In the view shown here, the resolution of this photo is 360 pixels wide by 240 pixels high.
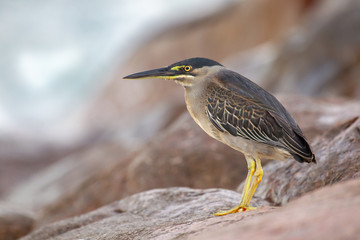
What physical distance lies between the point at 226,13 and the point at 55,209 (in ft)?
76.2

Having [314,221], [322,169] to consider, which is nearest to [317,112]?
[322,169]

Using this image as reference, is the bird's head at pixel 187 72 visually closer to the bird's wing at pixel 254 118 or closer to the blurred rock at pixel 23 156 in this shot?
the bird's wing at pixel 254 118

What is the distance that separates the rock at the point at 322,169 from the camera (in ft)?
17.7

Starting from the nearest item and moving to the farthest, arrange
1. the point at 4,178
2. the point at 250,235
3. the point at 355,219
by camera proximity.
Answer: the point at 355,219
the point at 250,235
the point at 4,178

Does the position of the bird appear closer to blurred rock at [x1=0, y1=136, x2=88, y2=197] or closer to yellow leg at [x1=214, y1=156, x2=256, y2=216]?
yellow leg at [x1=214, y1=156, x2=256, y2=216]

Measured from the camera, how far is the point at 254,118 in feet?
17.0

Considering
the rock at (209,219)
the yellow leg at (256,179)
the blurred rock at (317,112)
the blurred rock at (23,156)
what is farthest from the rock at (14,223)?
the blurred rock at (23,156)

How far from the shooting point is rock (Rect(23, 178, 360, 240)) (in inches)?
114

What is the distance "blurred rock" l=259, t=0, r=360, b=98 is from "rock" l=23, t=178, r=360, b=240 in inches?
359

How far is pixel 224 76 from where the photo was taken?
542cm

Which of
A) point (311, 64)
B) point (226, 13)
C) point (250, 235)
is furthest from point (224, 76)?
point (226, 13)

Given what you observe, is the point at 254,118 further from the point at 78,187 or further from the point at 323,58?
the point at 323,58

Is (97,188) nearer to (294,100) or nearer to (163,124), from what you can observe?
(294,100)

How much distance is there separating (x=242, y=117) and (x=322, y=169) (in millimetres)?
1090
